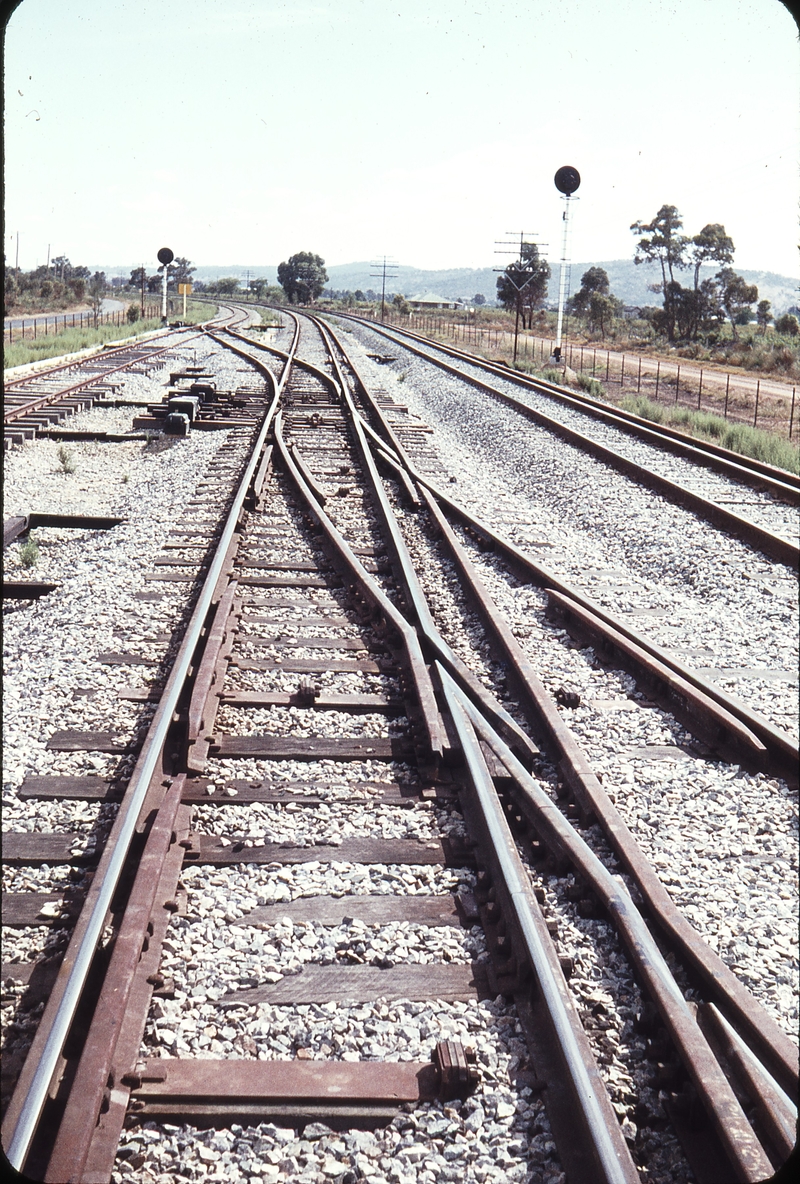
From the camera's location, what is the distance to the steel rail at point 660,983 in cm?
232

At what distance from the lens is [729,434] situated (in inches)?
649

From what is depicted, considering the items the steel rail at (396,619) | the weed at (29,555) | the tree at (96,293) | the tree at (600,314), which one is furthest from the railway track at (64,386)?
the tree at (600,314)

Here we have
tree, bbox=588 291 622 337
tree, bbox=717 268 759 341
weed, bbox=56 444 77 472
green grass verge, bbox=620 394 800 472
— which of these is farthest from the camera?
tree, bbox=717 268 759 341

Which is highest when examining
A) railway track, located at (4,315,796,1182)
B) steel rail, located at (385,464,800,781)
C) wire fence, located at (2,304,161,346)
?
wire fence, located at (2,304,161,346)

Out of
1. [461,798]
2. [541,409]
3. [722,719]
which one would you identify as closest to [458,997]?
[461,798]

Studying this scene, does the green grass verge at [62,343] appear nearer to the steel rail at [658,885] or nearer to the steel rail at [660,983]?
the steel rail at [658,885]

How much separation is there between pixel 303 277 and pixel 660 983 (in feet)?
359

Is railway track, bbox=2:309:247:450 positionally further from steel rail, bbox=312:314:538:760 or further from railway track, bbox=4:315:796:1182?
railway track, bbox=4:315:796:1182

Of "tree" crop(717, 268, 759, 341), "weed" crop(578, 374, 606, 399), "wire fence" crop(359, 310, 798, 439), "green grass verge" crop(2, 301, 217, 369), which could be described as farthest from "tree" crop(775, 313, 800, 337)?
"weed" crop(578, 374, 606, 399)

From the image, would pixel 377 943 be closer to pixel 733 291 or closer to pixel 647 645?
pixel 647 645

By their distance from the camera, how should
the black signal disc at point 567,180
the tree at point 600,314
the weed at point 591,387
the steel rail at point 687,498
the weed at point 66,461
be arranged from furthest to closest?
the tree at point 600,314 → the black signal disc at point 567,180 → the weed at point 591,387 → the weed at point 66,461 → the steel rail at point 687,498

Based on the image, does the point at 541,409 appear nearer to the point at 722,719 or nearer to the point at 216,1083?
the point at 722,719

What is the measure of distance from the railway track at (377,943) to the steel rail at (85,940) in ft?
0.04

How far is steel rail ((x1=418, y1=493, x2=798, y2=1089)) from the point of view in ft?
8.84
